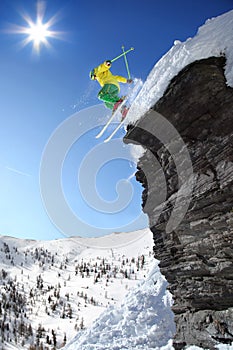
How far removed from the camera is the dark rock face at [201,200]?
5867 mm

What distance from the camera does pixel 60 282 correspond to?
2111 cm

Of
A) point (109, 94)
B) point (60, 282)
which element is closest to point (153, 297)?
point (60, 282)

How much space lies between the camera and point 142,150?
8.78 metres

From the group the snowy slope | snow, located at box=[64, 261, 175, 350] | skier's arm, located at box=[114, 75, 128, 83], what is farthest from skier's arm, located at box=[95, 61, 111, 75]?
snow, located at box=[64, 261, 175, 350]

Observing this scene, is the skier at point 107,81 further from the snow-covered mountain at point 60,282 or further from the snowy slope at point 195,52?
the snow-covered mountain at point 60,282

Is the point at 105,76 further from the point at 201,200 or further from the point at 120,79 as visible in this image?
the point at 201,200

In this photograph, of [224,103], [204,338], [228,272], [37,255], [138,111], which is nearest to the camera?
[224,103]

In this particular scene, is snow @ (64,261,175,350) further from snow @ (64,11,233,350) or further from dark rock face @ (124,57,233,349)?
dark rock face @ (124,57,233,349)

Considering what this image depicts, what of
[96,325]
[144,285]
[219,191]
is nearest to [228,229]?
[219,191]

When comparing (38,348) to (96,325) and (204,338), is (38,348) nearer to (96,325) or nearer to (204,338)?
(96,325)

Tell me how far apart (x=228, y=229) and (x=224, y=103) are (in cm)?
266

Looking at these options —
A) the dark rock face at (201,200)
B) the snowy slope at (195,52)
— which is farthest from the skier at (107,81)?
the snowy slope at (195,52)

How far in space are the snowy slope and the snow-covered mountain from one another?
11798 mm

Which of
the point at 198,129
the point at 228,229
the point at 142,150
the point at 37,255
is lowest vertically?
the point at 228,229
